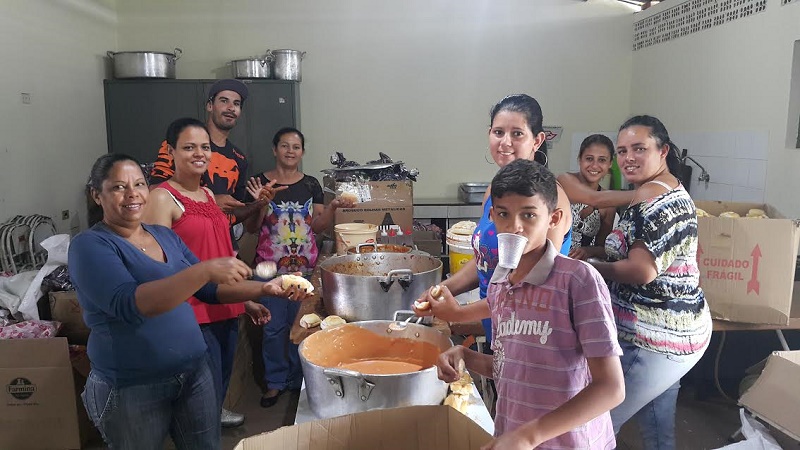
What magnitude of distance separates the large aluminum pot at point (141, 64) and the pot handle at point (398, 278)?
12.4 ft

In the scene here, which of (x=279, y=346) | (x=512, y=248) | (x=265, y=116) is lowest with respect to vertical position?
(x=279, y=346)

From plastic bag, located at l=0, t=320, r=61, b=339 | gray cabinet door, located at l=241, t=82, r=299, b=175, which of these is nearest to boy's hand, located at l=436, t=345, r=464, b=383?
plastic bag, located at l=0, t=320, r=61, b=339

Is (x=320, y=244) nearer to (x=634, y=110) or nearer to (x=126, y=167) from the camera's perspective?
(x=126, y=167)

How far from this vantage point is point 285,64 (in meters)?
4.82

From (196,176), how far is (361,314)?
0.92 meters

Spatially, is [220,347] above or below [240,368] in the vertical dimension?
above

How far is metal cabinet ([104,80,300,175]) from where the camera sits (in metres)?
4.67

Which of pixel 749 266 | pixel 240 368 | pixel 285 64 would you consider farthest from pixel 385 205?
pixel 285 64

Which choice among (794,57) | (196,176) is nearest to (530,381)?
(196,176)

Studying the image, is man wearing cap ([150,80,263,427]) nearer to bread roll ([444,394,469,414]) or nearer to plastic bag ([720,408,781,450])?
bread roll ([444,394,469,414])

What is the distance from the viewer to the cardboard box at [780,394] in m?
1.92

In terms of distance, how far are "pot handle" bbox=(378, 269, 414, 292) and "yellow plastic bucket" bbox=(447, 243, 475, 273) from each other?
533mm

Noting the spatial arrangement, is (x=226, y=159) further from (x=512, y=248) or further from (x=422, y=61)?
(x=422, y=61)

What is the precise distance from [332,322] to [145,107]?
12.4 feet
